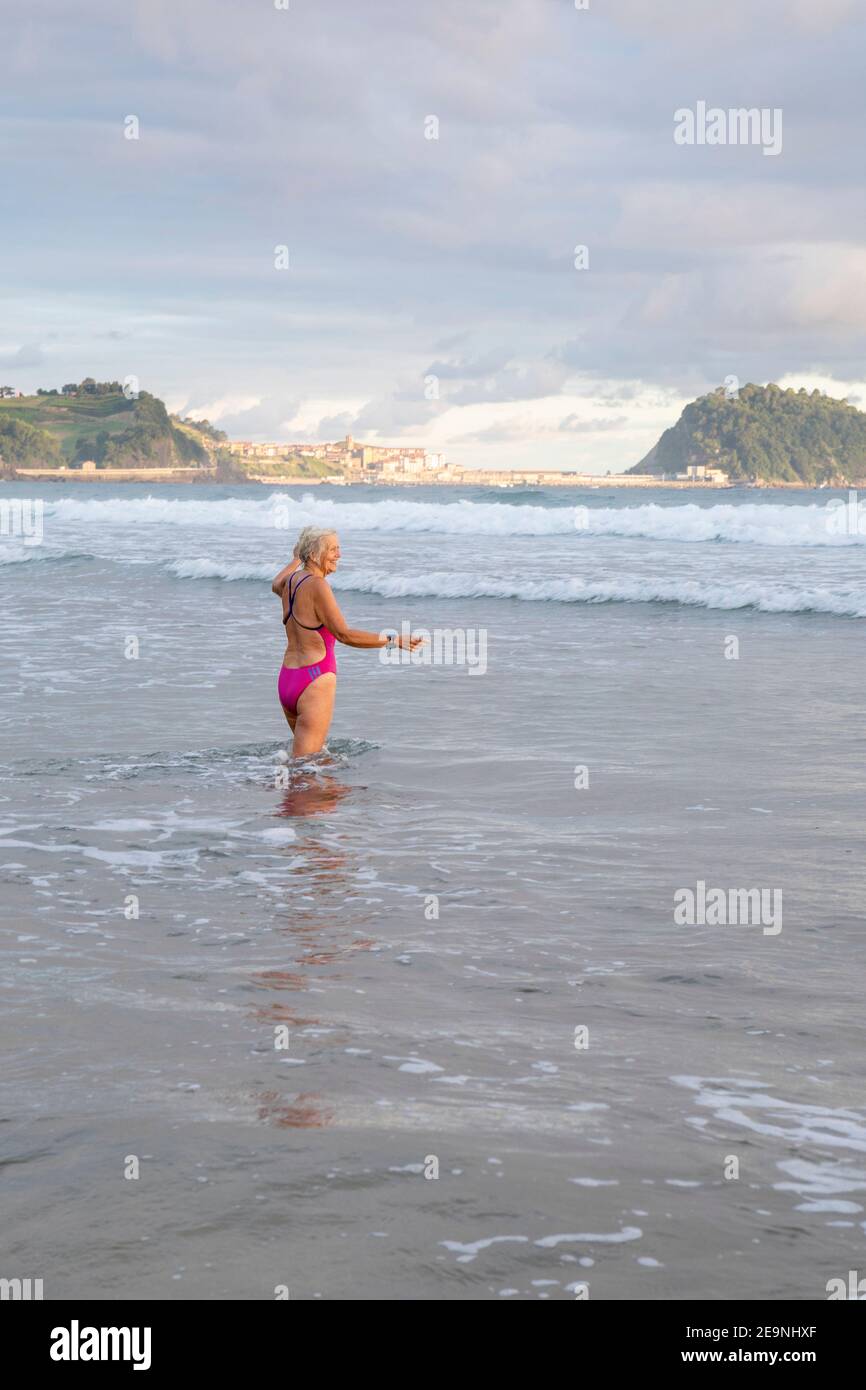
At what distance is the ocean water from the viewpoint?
3.19 m

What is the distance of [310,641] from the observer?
9.58 m

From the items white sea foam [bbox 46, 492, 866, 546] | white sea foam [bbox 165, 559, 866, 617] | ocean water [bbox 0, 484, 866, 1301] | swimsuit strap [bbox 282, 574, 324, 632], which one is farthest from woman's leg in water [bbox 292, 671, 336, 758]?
white sea foam [bbox 46, 492, 866, 546]

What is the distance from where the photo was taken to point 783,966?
519cm

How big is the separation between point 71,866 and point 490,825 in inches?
92.4

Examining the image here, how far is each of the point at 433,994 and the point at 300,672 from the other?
495 centimetres

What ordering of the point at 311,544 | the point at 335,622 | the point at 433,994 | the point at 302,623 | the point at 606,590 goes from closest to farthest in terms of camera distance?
the point at 433,994 < the point at 335,622 < the point at 302,623 < the point at 311,544 < the point at 606,590

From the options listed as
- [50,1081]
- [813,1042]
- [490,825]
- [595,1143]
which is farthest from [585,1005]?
[490,825]

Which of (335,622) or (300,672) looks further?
(300,672)

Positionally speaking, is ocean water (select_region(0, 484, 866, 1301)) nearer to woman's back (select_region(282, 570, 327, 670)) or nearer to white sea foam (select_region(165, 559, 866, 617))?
woman's back (select_region(282, 570, 327, 670))

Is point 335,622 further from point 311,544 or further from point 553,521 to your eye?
point 553,521

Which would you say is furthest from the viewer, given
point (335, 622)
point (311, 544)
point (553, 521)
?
point (553, 521)

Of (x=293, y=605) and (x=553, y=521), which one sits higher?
(x=553, y=521)

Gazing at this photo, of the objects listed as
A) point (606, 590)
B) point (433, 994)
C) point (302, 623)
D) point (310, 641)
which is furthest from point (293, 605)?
point (606, 590)
